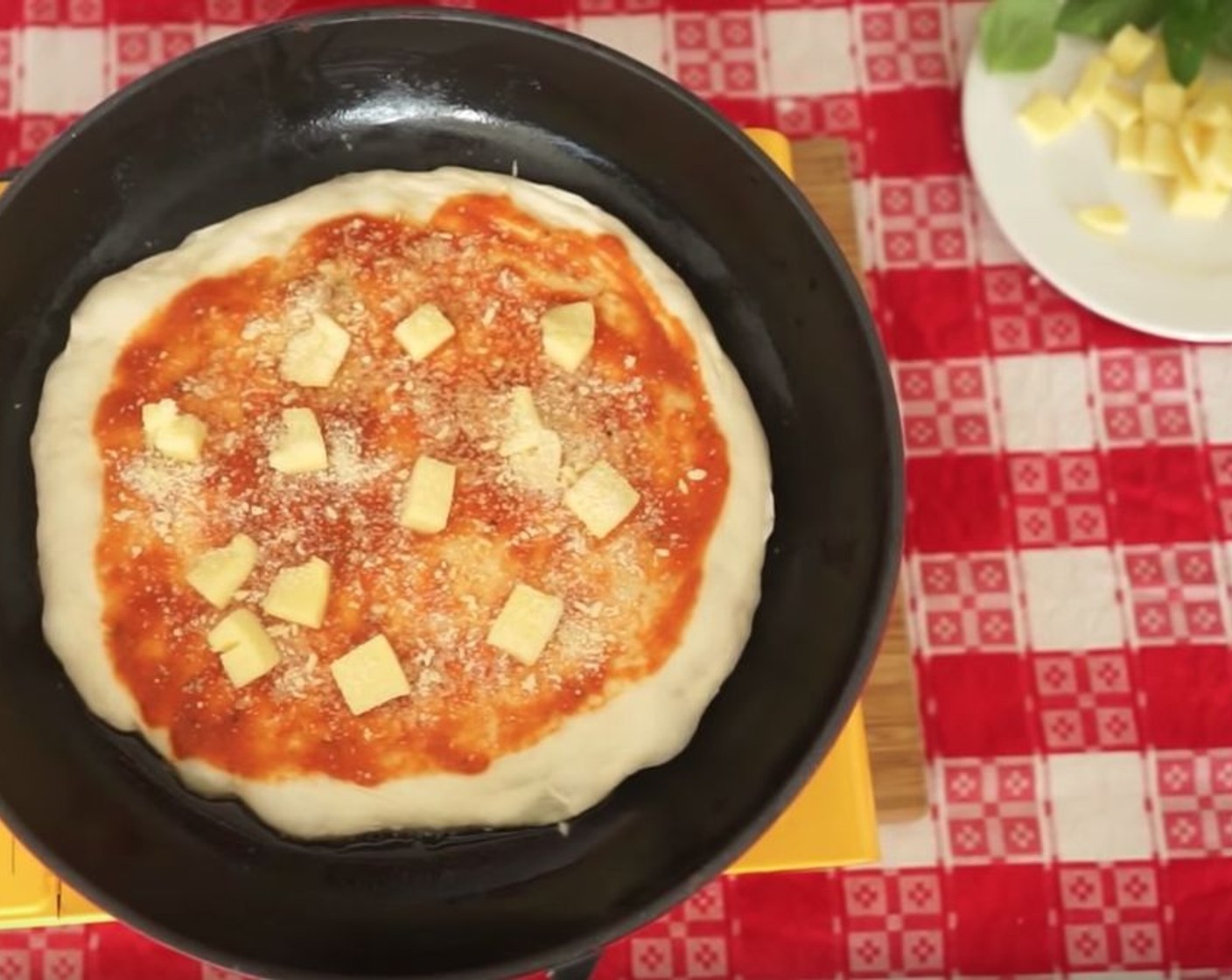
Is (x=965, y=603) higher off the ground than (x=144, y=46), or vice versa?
(x=144, y=46)

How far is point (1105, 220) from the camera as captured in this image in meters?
1.50

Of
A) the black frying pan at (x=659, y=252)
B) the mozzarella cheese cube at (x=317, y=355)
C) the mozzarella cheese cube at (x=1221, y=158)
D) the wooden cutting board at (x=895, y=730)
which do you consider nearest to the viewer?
the black frying pan at (x=659, y=252)

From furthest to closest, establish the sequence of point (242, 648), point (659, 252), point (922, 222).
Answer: point (922, 222) < point (659, 252) < point (242, 648)

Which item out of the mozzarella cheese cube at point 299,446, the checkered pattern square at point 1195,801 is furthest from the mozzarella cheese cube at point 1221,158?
the mozzarella cheese cube at point 299,446

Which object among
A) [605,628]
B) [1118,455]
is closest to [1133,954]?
[1118,455]

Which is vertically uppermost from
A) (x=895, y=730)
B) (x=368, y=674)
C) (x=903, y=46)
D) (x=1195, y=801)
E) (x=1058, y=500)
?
(x=903, y=46)

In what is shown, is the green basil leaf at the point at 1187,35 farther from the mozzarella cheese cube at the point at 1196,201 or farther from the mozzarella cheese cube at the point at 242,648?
the mozzarella cheese cube at the point at 242,648

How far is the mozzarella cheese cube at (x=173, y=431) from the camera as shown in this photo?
123 centimetres

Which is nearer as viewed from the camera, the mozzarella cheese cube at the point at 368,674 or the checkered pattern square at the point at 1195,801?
the mozzarella cheese cube at the point at 368,674

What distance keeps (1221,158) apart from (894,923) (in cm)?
86

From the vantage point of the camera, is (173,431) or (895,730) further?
(895,730)

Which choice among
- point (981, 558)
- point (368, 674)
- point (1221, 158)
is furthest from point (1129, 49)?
point (368, 674)

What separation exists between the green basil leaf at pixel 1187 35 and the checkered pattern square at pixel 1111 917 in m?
0.84

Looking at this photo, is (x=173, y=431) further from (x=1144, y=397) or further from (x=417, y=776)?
(x=1144, y=397)
